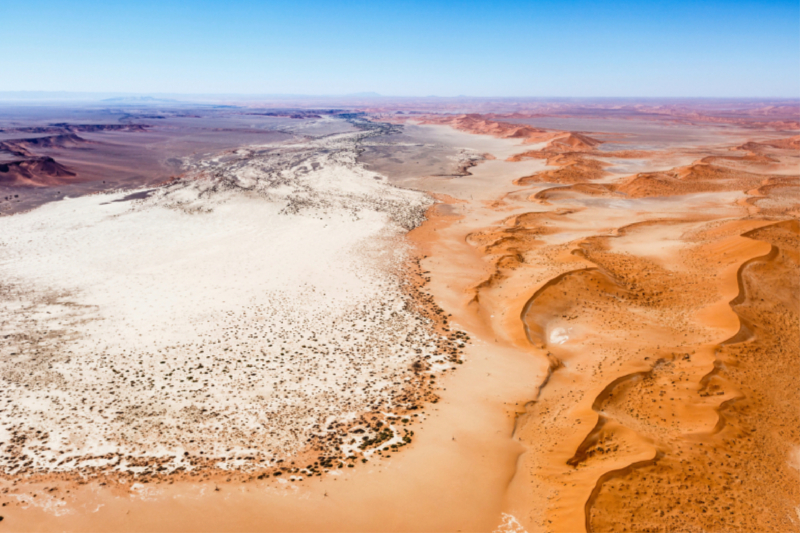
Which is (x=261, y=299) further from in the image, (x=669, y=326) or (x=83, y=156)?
(x=83, y=156)

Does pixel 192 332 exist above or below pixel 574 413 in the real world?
above

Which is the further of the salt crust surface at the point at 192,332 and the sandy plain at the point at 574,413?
the salt crust surface at the point at 192,332

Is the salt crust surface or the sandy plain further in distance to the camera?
the salt crust surface

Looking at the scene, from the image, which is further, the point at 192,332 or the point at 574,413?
the point at 192,332

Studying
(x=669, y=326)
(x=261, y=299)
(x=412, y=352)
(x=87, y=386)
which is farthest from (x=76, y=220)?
(x=669, y=326)
